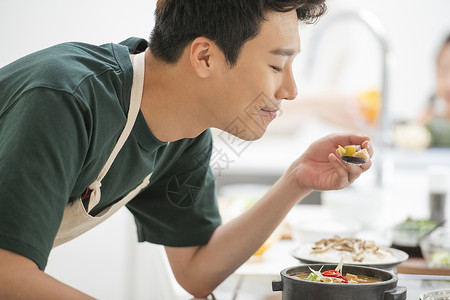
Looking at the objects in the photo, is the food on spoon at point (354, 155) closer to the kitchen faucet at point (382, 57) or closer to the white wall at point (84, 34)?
the kitchen faucet at point (382, 57)

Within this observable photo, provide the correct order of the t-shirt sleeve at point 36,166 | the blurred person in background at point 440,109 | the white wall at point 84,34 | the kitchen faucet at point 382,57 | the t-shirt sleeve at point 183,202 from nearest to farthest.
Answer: the t-shirt sleeve at point 36,166, the t-shirt sleeve at point 183,202, the kitchen faucet at point 382,57, the white wall at point 84,34, the blurred person in background at point 440,109

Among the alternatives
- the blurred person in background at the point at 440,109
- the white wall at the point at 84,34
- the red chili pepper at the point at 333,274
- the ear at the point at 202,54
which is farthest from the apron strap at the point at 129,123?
the blurred person in background at the point at 440,109

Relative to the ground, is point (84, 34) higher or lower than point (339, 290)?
higher

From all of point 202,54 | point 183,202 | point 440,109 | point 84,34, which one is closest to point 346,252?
point 183,202

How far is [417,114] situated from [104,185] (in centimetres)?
680

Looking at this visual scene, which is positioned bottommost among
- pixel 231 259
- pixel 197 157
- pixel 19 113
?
pixel 231 259

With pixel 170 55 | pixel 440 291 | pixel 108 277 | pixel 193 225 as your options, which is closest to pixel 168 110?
pixel 170 55

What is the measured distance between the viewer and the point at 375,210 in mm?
2068

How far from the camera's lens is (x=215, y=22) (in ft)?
3.94

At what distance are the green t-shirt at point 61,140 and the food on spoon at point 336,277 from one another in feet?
1.46

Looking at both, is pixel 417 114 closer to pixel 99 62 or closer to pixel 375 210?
pixel 375 210

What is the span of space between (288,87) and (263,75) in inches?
2.6

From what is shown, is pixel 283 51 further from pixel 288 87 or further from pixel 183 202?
pixel 183 202

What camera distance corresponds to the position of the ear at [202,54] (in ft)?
3.97
